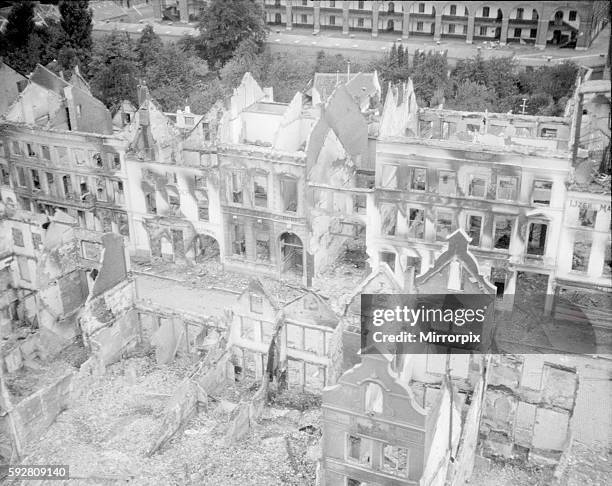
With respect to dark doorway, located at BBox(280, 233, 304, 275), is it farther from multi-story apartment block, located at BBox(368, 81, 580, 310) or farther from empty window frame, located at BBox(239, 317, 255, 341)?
empty window frame, located at BBox(239, 317, 255, 341)

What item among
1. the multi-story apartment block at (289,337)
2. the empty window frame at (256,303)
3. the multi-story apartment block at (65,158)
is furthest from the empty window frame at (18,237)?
the empty window frame at (256,303)

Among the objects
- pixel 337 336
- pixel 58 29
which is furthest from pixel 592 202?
pixel 58 29

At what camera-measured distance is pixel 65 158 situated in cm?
5009

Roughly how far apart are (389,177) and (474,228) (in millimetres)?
5968

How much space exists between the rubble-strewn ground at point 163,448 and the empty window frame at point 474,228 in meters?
15.4

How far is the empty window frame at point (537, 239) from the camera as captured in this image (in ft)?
141

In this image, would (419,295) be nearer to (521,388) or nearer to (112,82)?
(521,388)

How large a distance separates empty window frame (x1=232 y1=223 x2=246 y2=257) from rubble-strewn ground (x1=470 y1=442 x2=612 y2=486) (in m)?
21.7

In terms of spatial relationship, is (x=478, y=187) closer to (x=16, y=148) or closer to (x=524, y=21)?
(x=16, y=148)

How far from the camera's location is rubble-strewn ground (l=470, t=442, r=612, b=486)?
30641mm

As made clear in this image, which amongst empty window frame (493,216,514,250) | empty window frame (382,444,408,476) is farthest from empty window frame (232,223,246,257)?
empty window frame (382,444,408,476)

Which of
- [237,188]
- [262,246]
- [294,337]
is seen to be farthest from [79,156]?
[294,337]

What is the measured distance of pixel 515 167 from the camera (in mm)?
39531

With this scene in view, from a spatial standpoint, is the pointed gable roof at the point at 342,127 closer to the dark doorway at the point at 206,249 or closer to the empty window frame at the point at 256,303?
the dark doorway at the point at 206,249
